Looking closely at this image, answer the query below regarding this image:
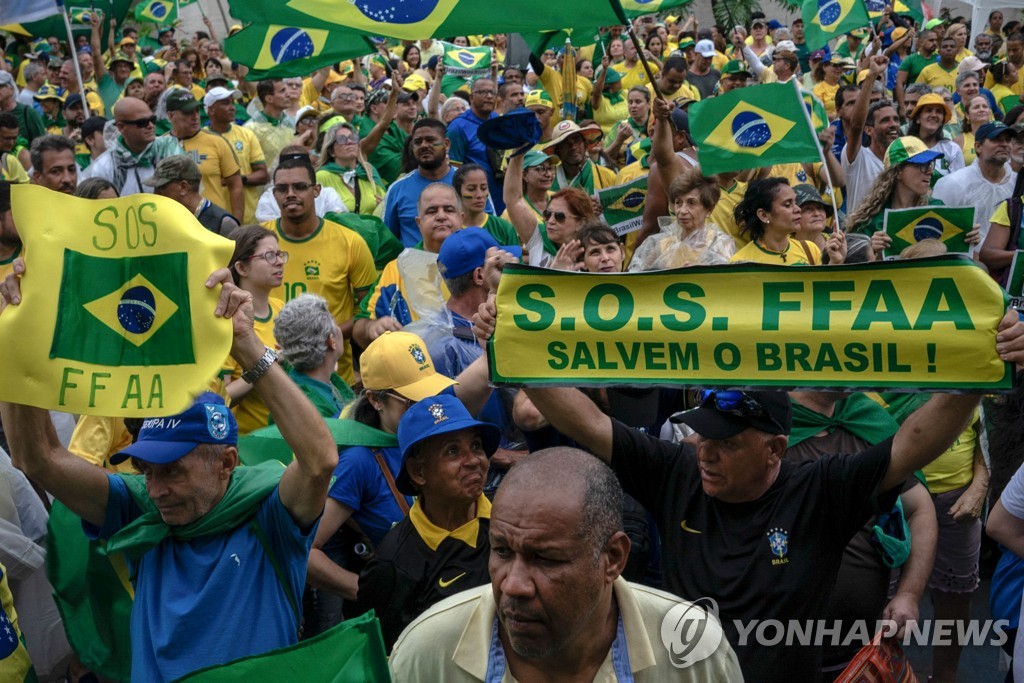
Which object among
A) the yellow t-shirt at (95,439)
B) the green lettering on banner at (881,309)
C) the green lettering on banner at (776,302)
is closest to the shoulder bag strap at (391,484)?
the yellow t-shirt at (95,439)

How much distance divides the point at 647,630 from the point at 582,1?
312 cm

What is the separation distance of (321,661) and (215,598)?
866 mm

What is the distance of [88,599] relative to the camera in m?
4.05

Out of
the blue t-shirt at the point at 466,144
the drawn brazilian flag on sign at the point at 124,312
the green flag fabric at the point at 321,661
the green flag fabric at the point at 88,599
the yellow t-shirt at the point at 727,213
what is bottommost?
the green flag fabric at the point at 88,599

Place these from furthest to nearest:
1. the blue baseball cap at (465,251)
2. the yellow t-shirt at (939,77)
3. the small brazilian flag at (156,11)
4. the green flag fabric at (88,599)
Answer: the small brazilian flag at (156,11), the yellow t-shirt at (939,77), the blue baseball cap at (465,251), the green flag fabric at (88,599)

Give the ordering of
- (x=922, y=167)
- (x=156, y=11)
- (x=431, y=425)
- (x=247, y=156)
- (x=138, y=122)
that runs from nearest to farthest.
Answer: (x=431, y=425) < (x=922, y=167) < (x=138, y=122) < (x=247, y=156) < (x=156, y=11)

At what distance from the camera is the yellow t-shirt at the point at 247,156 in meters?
10.0

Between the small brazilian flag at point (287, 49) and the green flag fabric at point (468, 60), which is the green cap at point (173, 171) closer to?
the small brazilian flag at point (287, 49)

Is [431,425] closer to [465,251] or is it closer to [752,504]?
[752,504]

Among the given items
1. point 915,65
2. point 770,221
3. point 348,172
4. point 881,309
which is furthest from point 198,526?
point 915,65

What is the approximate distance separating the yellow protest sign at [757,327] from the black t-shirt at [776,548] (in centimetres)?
48

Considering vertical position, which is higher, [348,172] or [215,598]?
[348,172]

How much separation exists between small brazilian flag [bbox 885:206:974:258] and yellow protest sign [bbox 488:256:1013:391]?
4.15 meters

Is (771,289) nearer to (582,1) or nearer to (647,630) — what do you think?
(647,630)
